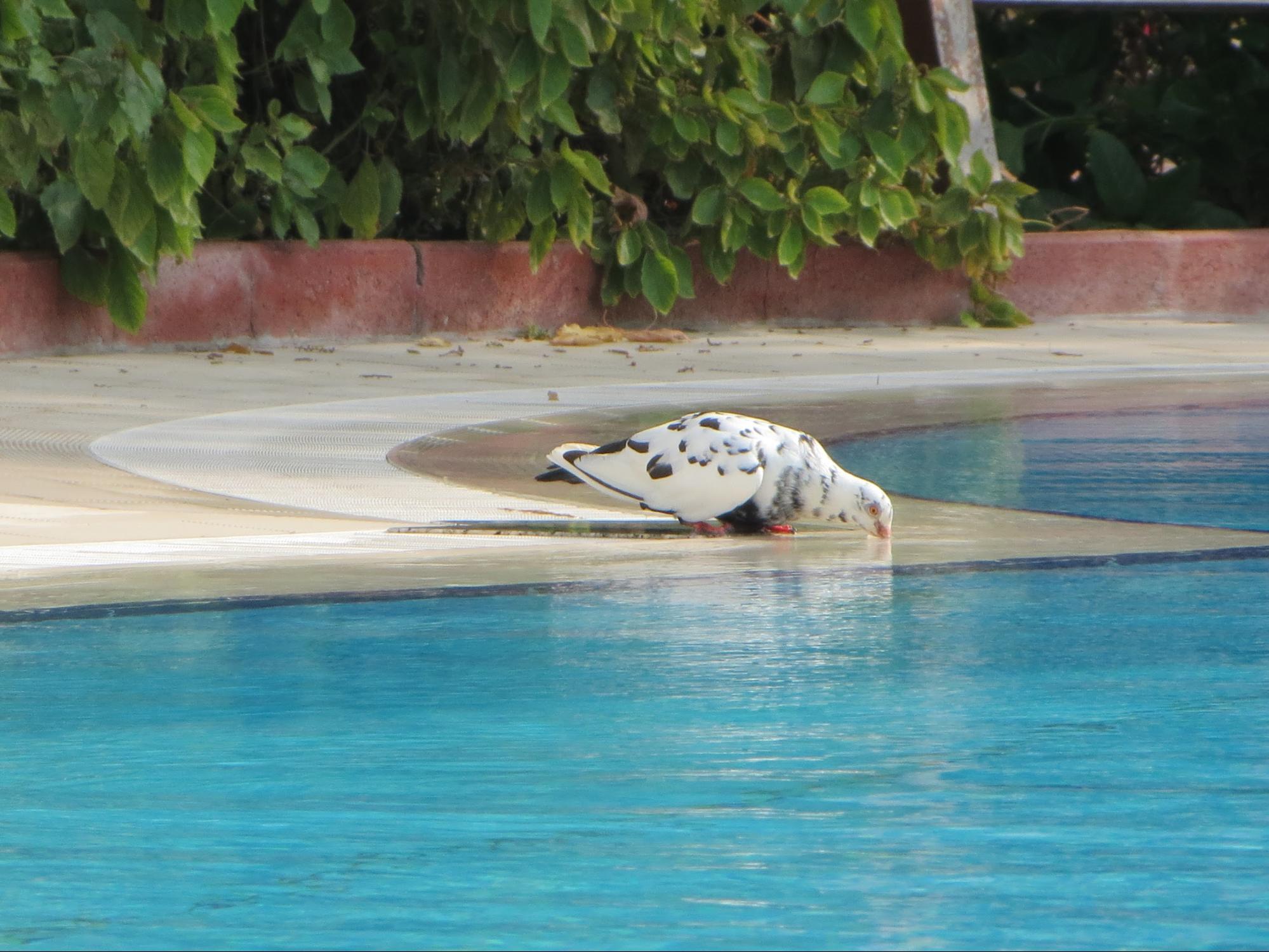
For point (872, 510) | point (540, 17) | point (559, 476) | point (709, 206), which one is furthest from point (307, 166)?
point (872, 510)

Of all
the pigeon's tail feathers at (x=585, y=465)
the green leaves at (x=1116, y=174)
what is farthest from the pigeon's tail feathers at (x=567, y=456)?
the green leaves at (x=1116, y=174)

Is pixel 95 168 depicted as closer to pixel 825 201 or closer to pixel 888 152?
pixel 825 201

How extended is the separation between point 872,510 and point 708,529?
0.39 meters

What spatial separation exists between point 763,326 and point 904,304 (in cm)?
76

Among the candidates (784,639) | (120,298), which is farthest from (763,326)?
(784,639)

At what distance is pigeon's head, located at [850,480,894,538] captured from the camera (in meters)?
3.90

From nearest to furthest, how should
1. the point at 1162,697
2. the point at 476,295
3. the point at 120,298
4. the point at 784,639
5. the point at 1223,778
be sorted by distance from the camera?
the point at 1223,778
the point at 1162,697
the point at 784,639
the point at 120,298
the point at 476,295

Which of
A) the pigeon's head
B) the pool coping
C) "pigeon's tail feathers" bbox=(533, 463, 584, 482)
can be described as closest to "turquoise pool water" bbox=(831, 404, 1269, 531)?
the pool coping

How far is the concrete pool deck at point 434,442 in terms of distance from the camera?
3.74 metres

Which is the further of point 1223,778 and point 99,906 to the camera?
point 1223,778

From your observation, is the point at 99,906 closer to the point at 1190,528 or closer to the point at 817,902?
the point at 817,902

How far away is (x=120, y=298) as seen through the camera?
26.0 feet

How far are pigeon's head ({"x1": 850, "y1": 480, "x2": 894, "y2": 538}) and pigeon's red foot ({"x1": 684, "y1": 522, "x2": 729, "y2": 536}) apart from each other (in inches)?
12.9

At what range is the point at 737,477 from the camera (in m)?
3.84
